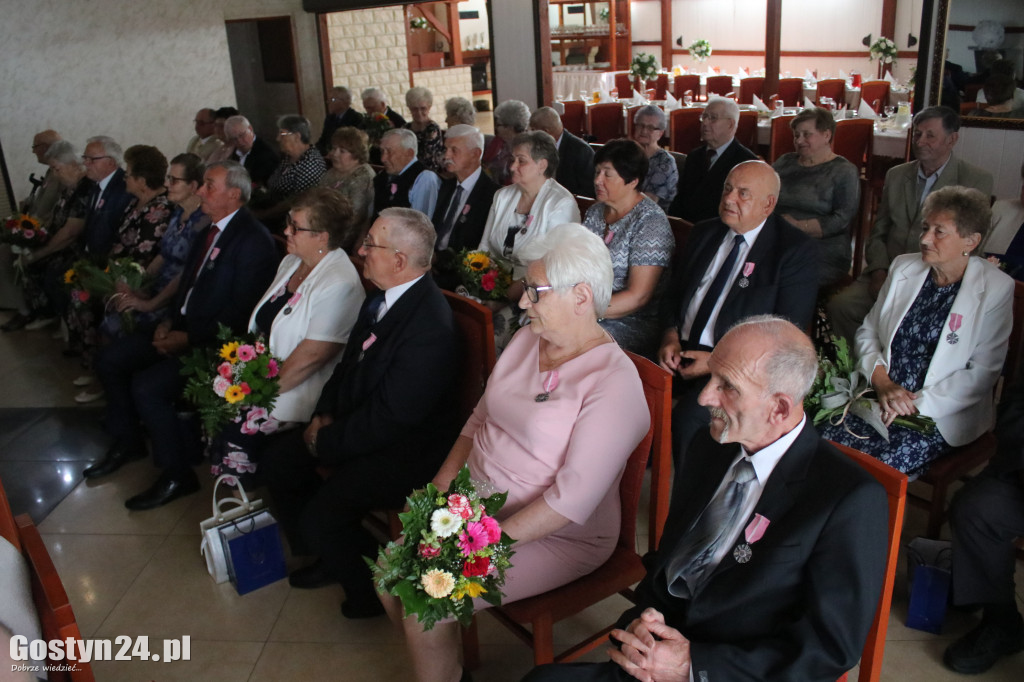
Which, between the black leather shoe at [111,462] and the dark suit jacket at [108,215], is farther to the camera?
the dark suit jacket at [108,215]

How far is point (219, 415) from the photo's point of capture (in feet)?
10.7

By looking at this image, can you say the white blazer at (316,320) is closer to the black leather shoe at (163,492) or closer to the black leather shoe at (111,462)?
the black leather shoe at (163,492)

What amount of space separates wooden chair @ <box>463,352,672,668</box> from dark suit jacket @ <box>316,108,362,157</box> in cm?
668

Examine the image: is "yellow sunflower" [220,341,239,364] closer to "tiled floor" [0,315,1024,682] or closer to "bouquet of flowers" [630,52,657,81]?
"tiled floor" [0,315,1024,682]

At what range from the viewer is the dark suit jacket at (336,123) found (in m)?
8.52

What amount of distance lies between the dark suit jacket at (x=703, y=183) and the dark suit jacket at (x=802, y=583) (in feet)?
10.4

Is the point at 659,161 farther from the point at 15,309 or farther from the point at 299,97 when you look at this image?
the point at 299,97

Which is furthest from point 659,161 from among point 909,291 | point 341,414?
point 341,414

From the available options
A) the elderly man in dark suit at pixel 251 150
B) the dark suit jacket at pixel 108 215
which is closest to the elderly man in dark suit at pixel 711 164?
the dark suit jacket at pixel 108 215

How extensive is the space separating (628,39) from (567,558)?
596 inches

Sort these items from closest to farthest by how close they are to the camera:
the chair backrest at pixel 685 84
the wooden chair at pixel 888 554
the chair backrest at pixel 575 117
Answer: the wooden chair at pixel 888 554 < the chair backrest at pixel 575 117 < the chair backrest at pixel 685 84

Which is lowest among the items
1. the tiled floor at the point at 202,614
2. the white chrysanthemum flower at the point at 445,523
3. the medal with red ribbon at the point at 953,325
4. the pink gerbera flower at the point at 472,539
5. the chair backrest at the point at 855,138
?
the tiled floor at the point at 202,614

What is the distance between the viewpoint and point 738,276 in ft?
10.6

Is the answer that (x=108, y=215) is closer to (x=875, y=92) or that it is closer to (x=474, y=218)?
(x=474, y=218)
